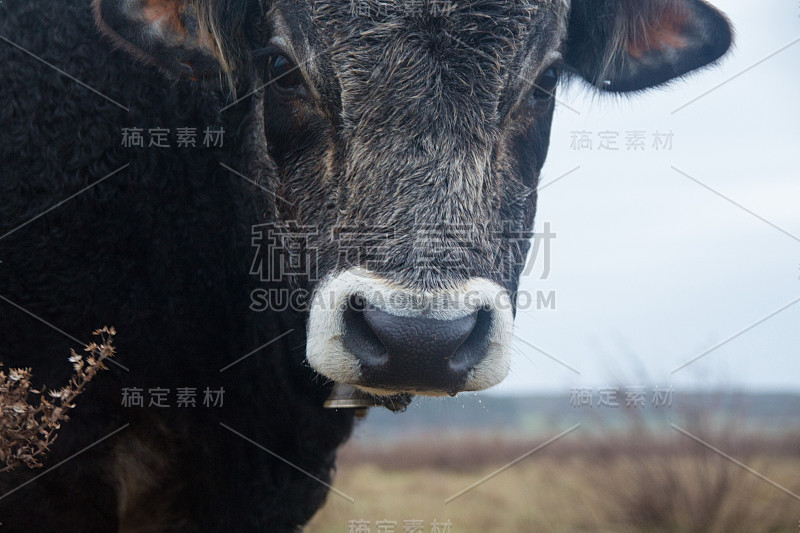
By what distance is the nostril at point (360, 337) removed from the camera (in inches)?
106

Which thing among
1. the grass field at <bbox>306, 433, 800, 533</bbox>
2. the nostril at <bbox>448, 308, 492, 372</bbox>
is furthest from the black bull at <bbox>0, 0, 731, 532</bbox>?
the grass field at <bbox>306, 433, 800, 533</bbox>

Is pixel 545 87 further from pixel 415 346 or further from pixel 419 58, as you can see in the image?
pixel 415 346

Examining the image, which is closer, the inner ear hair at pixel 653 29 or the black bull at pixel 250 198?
the black bull at pixel 250 198

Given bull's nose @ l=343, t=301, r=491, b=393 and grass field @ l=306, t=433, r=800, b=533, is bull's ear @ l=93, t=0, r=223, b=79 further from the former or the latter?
grass field @ l=306, t=433, r=800, b=533

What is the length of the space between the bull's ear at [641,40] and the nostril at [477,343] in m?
1.79

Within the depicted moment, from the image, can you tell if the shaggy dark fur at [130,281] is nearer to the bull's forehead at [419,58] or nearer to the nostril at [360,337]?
the bull's forehead at [419,58]

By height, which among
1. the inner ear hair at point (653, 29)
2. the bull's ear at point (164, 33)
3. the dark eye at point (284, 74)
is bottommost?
the dark eye at point (284, 74)

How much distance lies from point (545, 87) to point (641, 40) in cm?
88

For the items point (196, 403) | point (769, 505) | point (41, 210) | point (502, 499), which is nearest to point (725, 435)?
point (769, 505)

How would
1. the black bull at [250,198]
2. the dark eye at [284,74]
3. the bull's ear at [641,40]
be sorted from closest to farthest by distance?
the black bull at [250,198] → the dark eye at [284,74] → the bull's ear at [641,40]

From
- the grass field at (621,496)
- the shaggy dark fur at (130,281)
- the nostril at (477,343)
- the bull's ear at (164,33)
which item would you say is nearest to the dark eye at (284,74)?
the bull's ear at (164,33)

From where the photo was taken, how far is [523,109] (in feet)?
11.6

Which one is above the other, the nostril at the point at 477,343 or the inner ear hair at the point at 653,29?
the inner ear hair at the point at 653,29

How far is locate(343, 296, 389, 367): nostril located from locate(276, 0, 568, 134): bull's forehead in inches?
29.5
